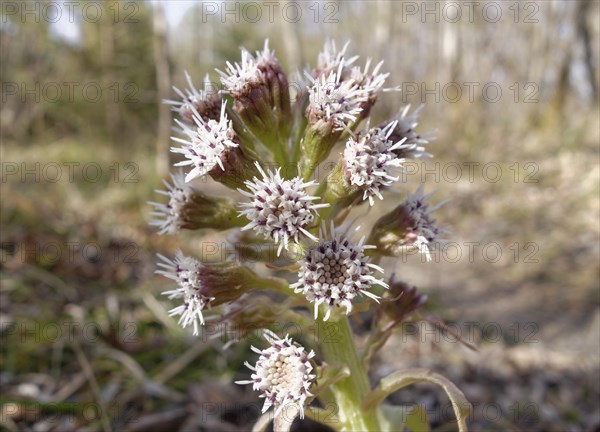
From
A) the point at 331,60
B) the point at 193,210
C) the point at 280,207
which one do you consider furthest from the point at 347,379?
the point at 331,60

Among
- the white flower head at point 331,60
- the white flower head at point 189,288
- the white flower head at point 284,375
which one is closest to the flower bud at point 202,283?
the white flower head at point 189,288

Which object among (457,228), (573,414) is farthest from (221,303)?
(457,228)

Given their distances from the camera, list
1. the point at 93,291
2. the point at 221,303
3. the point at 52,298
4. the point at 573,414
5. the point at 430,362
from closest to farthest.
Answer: the point at 221,303
the point at 573,414
the point at 430,362
the point at 52,298
the point at 93,291

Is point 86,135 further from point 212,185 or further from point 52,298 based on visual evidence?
point 52,298

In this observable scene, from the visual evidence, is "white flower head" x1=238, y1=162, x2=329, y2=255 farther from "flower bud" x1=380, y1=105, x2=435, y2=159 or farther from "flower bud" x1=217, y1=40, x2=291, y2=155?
"flower bud" x1=380, y1=105, x2=435, y2=159

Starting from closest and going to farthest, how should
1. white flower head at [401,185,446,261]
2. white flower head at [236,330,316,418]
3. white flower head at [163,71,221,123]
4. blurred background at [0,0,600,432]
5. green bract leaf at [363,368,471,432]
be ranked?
white flower head at [236,330,316,418], green bract leaf at [363,368,471,432], white flower head at [401,185,446,261], white flower head at [163,71,221,123], blurred background at [0,0,600,432]

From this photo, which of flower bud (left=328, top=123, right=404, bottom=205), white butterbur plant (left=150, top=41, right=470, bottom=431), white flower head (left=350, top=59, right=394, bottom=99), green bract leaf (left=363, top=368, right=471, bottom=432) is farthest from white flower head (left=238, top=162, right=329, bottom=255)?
green bract leaf (left=363, top=368, right=471, bottom=432)

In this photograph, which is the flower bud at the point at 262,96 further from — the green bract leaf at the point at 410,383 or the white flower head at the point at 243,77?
the green bract leaf at the point at 410,383
